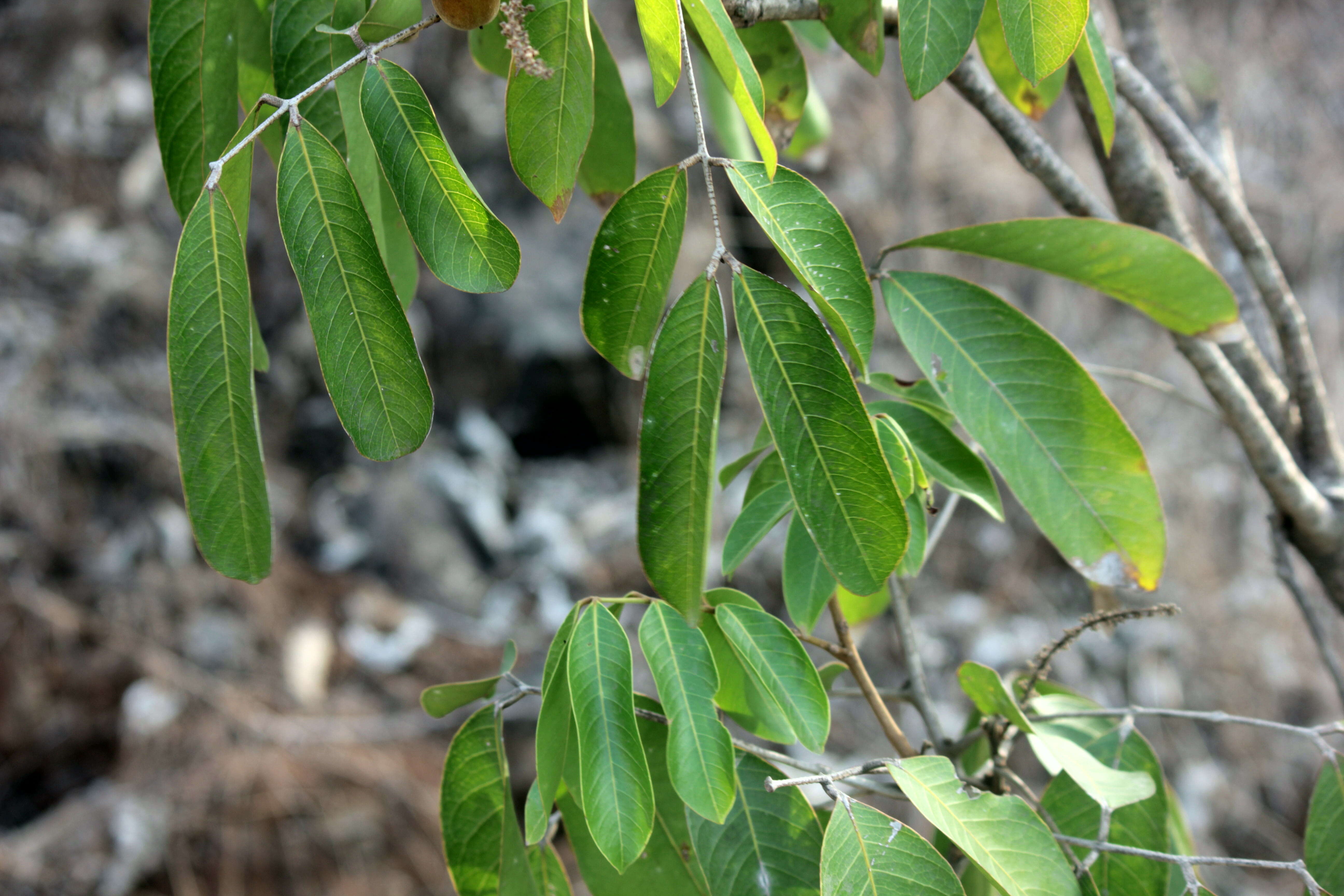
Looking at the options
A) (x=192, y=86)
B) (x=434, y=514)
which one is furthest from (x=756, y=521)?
(x=434, y=514)

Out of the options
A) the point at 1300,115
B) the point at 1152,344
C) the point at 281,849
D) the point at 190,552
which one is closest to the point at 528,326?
the point at 190,552

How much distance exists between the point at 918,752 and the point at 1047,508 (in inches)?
8.9

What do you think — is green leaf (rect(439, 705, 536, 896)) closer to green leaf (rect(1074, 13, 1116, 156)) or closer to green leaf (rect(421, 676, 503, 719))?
green leaf (rect(421, 676, 503, 719))

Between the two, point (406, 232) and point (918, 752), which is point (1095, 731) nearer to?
point (918, 752)

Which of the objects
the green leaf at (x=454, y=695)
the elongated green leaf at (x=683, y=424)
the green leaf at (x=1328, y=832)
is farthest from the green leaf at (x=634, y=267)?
the green leaf at (x=1328, y=832)

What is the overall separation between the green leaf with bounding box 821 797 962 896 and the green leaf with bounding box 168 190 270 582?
1.03 ft

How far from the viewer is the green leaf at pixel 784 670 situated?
413 millimetres

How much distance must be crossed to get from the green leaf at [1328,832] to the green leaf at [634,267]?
502 millimetres

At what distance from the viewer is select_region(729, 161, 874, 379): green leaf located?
1.21 feet

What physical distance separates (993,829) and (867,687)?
0.36ft

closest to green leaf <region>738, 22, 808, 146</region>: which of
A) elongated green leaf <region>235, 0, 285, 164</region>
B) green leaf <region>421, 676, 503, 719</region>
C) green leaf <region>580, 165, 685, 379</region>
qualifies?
green leaf <region>580, 165, 685, 379</region>

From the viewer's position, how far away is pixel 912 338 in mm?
Answer: 427

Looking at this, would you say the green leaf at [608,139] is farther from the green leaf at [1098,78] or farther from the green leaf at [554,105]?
the green leaf at [1098,78]

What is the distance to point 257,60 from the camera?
49cm
